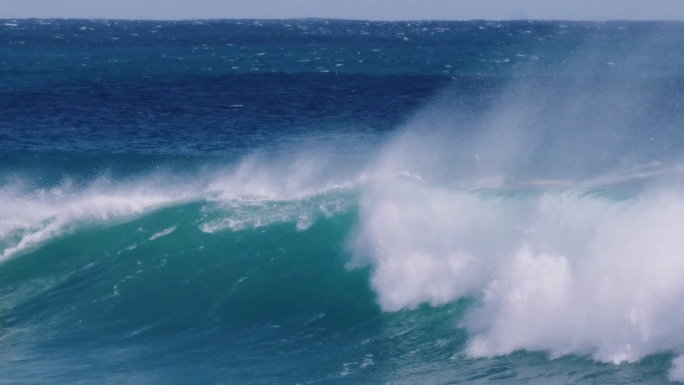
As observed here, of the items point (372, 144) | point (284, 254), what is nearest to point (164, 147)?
point (372, 144)

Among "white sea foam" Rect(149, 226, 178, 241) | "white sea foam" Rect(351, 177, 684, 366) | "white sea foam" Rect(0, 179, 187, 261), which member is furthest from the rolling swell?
"white sea foam" Rect(351, 177, 684, 366)

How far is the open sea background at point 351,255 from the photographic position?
13.9m

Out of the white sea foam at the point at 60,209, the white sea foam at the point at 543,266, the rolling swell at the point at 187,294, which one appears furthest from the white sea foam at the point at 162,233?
the white sea foam at the point at 543,266

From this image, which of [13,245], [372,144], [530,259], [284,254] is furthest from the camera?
[372,144]

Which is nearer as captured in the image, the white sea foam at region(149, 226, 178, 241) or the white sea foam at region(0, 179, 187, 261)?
the white sea foam at region(149, 226, 178, 241)

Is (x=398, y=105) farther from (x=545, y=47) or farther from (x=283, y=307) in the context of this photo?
(x=545, y=47)

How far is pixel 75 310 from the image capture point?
1773cm

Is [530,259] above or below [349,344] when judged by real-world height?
above

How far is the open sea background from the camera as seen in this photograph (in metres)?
13.9

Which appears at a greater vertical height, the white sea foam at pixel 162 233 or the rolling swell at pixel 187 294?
the white sea foam at pixel 162 233

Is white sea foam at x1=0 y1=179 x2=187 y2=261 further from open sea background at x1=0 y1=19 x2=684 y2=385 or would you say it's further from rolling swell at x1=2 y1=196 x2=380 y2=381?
rolling swell at x1=2 y1=196 x2=380 y2=381

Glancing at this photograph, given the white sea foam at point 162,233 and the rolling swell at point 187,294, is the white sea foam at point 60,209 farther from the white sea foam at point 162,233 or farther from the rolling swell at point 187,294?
the white sea foam at point 162,233

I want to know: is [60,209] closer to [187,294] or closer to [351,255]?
[187,294]

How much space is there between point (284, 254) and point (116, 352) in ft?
15.4
